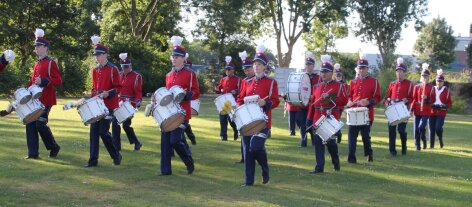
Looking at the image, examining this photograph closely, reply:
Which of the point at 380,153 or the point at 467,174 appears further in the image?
the point at 380,153

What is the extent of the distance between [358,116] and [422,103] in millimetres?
4497

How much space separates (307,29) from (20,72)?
80.1 feet

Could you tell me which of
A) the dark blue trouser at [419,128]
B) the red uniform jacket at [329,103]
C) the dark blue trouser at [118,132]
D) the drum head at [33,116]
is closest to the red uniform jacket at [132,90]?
the dark blue trouser at [118,132]

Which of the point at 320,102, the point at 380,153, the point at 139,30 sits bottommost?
the point at 380,153

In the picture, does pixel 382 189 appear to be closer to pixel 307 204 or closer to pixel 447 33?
pixel 307 204

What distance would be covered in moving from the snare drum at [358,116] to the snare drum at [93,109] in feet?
15.8

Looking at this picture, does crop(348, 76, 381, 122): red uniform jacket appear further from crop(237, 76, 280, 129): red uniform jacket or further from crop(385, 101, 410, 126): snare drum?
crop(237, 76, 280, 129): red uniform jacket

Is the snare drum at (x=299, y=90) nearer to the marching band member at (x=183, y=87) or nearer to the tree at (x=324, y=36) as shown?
the marching band member at (x=183, y=87)

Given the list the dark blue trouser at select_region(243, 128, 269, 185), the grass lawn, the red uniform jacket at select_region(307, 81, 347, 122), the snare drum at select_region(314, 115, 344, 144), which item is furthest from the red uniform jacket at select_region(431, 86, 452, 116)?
the dark blue trouser at select_region(243, 128, 269, 185)

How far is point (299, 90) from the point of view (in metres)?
13.4

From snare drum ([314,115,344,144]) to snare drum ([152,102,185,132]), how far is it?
7.91ft

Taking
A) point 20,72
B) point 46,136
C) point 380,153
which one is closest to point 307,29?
point 20,72

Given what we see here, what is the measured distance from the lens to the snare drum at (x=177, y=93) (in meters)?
10.3

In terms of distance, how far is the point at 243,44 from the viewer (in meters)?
61.2
